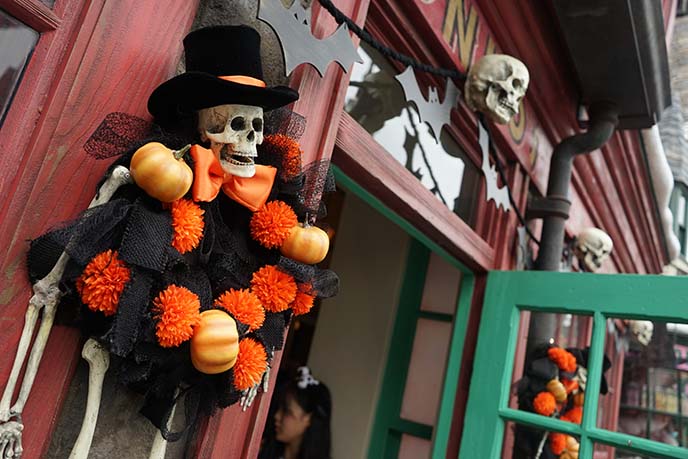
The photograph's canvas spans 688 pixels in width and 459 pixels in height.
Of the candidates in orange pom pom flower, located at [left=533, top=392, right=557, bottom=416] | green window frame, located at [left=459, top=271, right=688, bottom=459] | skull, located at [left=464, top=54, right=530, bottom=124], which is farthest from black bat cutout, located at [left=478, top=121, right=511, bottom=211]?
orange pom pom flower, located at [left=533, top=392, right=557, bottom=416]

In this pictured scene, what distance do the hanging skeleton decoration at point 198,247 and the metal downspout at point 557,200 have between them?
5.18ft

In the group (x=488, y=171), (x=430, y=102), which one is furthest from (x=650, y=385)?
(x=430, y=102)

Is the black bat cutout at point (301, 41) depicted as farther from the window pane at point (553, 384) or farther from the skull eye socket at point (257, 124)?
the window pane at point (553, 384)

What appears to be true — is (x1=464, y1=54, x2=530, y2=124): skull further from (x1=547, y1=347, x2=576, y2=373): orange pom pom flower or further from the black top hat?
the black top hat

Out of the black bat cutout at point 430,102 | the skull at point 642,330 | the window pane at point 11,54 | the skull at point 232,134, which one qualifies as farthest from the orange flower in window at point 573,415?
the skull at point 642,330

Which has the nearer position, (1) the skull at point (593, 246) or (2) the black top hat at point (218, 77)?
(2) the black top hat at point (218, 77)

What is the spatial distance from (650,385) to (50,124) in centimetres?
555

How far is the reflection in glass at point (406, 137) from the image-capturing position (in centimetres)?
145

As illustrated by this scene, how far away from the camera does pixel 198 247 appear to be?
81 cm

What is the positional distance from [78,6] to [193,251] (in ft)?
1.26

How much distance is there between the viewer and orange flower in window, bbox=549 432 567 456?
1.79 meters

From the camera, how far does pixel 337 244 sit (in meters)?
3.04

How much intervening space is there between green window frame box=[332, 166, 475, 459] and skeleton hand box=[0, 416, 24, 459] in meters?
1.42

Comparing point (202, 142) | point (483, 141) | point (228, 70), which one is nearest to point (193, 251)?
point (202, 142)
